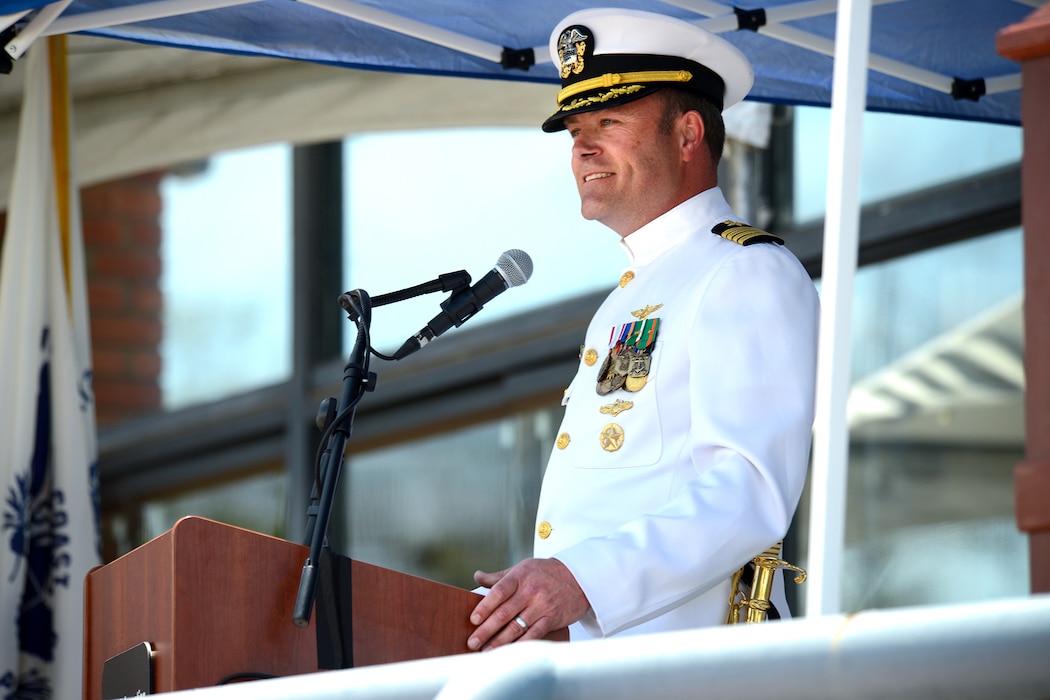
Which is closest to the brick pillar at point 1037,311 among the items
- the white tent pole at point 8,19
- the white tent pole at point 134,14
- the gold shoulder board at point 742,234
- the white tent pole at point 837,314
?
the white tent pole at point 837,314

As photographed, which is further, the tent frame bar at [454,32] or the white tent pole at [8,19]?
the tent frame bar at [454,32]

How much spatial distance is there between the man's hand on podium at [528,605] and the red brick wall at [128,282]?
4.07 m

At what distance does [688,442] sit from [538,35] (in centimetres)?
133

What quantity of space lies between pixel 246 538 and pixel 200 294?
422 cm

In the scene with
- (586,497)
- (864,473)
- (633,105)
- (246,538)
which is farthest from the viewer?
(864,473)

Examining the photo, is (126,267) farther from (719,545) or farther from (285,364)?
(719,545)

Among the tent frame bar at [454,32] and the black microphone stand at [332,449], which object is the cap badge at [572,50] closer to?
the tent frame bar at [454,32]

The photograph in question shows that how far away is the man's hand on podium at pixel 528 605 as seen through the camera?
1978 mm

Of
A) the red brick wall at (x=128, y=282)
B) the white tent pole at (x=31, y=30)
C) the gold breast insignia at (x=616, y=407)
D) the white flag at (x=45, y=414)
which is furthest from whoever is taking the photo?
the red brick wall at (x=128, y=282)

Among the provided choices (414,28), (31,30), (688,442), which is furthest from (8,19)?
(688,442)

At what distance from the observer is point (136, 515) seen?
19.8ft

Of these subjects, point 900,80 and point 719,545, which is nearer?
point 719,545

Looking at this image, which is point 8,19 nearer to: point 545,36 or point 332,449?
point 545,36

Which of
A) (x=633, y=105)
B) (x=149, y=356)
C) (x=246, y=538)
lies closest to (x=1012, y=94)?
(x=633, y=105)
